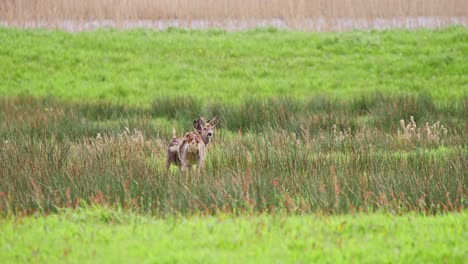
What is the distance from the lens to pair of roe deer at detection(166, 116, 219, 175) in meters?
12.2

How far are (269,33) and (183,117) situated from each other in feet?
34.1

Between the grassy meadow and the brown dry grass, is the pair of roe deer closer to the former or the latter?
the grassy meadow

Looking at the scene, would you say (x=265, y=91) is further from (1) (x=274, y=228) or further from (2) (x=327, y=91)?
(1) (x=274, y=228)

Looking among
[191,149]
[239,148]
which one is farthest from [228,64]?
[191,149]

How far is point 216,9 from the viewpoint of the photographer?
30859 mm

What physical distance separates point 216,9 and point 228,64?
485 cm

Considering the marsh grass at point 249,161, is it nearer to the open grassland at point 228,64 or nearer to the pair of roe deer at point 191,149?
the pair of roe deer at point 191,149

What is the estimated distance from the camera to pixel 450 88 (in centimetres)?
2352

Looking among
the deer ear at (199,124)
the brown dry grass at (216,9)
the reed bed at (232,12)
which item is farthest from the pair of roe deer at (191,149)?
the brown dry grass at (216,9)

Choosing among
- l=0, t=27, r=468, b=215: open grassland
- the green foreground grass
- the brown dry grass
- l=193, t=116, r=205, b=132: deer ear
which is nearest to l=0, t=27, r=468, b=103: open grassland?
l=0, t=27, r=468, b=215: open grassland

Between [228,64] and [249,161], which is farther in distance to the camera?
[228,64]

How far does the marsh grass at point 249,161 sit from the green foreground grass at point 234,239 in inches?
18.3

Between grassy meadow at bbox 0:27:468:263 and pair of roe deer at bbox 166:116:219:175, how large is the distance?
293 millimetres

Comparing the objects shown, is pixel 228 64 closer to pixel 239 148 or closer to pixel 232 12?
pixel 232 12
